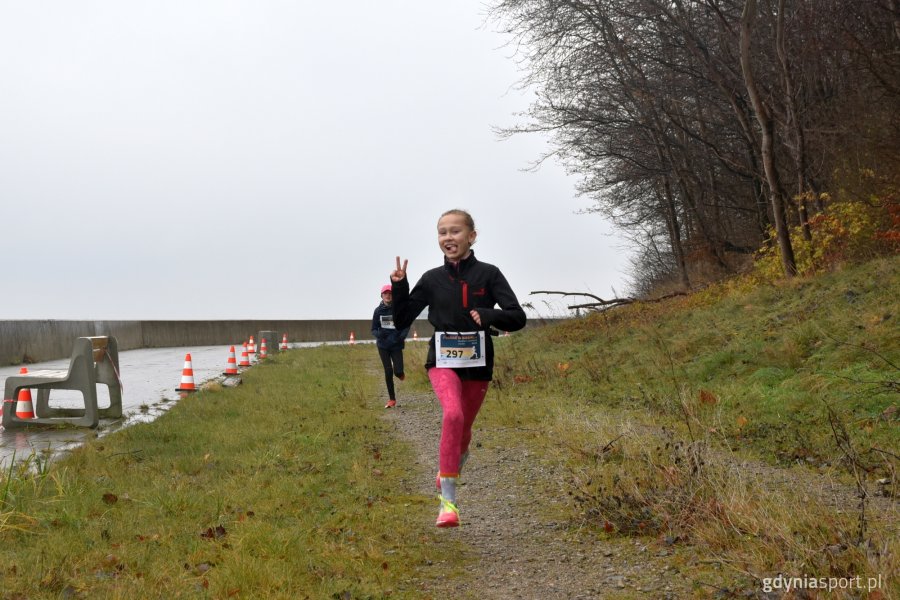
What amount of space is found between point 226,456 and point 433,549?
379 centimetres

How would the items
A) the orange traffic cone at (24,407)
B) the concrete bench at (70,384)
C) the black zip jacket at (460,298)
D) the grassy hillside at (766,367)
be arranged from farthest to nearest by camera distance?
1. the orange traffic cone at (24,407)
2. the concrete bench at (70,384)
3. the grassy hillside at (766,367)
4. the black zip jacket at (460,298)

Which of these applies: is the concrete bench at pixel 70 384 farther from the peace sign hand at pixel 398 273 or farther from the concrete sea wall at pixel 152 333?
the concrete sea wall at pixel 152 333

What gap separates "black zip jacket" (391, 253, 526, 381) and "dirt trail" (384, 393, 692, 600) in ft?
3.69

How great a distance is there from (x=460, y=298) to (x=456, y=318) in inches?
5.5

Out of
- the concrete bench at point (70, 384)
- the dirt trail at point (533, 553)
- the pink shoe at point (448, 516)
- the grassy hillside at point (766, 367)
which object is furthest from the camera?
the concrete bench at point (70, 384)

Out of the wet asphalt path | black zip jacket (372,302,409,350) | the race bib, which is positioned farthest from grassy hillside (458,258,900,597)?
the wet asphalt path

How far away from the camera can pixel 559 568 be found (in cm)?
523

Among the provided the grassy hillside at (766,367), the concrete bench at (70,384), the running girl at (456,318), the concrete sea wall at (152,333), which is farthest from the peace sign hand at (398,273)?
the concrete sea wall at (152,333)

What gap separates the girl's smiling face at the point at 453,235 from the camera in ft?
19.2

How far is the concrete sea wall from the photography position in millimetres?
24478

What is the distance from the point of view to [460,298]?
5895 millimetres

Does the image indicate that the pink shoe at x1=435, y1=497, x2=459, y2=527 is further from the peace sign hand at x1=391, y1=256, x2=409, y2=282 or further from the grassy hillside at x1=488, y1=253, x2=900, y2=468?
the grassy hillside at x1=488, y1=253, x2=900, y2=468

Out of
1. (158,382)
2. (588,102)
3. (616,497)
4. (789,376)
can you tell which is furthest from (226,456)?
(588,102)

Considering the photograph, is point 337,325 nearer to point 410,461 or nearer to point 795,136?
point 795,136
